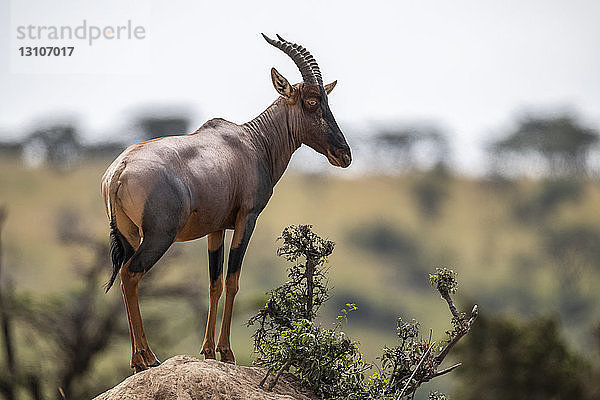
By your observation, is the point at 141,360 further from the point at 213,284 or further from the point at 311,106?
the point at 311,106

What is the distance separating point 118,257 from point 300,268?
2.01m

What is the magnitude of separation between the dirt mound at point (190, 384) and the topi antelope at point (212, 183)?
0.25 metres

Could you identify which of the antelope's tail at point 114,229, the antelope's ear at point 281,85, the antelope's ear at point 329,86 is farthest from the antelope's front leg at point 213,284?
the antelope's ear at point 329,86

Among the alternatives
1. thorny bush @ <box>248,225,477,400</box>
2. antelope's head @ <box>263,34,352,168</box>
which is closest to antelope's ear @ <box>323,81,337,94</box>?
antelope's head @ <box>263,34,352,168</box>

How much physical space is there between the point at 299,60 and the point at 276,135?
813 millimetres

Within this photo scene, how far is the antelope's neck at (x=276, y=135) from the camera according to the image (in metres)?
9.40

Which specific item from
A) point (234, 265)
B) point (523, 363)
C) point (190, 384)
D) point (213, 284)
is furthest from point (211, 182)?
point (523, 363)

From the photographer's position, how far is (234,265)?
8961 millimetres

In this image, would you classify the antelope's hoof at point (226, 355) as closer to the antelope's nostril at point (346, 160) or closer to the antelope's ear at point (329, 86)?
the antelope's nostril at point (346, 160)

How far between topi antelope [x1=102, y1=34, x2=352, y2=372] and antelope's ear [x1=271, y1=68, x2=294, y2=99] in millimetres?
10

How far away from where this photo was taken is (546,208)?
199 feet

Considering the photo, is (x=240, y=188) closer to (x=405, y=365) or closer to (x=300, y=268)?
(x=300, y=268)

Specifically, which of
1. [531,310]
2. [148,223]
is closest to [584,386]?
[148,223]

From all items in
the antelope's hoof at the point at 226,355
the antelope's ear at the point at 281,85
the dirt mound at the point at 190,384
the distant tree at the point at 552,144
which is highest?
the distant tree at the point at 552,144
